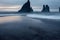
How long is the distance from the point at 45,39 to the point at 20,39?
5.20m

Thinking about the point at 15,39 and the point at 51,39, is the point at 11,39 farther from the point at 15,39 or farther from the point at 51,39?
the point at 51,39

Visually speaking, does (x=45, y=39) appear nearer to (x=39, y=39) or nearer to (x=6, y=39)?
(x=39, y=39)

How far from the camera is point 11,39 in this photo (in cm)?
2680

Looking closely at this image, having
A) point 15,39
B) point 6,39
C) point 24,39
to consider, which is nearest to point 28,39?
point 24,39

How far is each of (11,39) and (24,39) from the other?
2811 mm

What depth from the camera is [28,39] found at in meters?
26.2

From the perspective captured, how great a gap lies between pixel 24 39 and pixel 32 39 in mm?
1665

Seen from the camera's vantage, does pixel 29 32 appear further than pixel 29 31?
No

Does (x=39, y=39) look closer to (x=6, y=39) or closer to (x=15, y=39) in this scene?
(x=15, y=39)

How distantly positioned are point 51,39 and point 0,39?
1034cm

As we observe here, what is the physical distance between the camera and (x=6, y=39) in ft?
85.4

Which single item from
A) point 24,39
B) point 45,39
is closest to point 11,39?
point 24,39

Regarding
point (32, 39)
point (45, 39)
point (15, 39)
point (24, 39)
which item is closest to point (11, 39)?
point (15, 39)

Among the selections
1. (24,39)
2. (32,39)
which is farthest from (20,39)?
(32,39)
